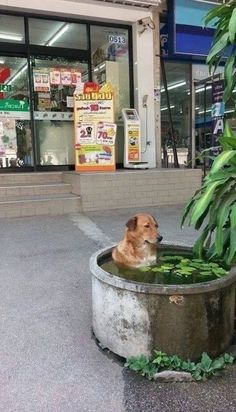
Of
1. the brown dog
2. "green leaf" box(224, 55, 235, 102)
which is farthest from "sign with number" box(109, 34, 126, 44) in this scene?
the brown dog

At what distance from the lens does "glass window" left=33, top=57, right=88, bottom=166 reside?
7.61 meters

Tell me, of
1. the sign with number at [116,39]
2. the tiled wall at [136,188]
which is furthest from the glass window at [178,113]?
the tiled wall at [136,188]

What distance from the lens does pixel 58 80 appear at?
7742 millimetres

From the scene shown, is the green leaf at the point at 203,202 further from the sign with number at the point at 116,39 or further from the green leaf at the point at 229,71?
the sign with number at the point at 116,39

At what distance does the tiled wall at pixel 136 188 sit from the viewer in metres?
6.31

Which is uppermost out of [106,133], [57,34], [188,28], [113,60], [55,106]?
[188,28]

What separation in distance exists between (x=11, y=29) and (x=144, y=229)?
6167 millimetres

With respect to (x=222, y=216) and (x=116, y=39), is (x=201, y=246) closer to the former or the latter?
(x=222, y=216)

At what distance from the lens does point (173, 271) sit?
2.56 metres

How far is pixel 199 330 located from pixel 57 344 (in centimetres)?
91

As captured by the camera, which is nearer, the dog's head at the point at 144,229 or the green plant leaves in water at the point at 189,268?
the green plant leaves in water at the point at 189,268

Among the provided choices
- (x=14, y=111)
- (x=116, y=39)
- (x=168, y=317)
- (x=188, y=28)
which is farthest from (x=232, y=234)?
(x=188, y=28)

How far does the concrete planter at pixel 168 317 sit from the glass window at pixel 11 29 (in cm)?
640

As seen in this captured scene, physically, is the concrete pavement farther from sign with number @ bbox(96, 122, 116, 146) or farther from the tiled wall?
sign with number @ bbox(96, 122, 116, 146)
